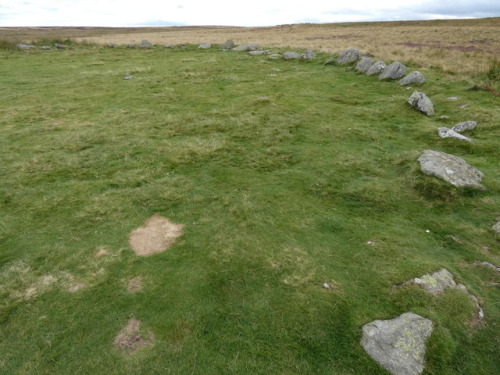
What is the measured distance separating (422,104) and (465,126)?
3.41 metres

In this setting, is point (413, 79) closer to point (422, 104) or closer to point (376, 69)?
point (376, 69)

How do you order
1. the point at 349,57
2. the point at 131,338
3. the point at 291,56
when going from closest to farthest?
the point at 131,338
the point at 349,57
the point at 291,56

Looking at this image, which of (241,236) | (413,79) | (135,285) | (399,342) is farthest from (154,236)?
(413,79)

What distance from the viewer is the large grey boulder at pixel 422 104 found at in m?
18.0

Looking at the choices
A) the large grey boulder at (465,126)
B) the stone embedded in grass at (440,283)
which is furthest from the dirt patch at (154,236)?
the large grey boulder at (465,126)

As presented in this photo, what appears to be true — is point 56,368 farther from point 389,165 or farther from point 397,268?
point 389,165

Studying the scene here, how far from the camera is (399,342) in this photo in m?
5.62

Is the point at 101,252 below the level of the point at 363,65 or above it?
below

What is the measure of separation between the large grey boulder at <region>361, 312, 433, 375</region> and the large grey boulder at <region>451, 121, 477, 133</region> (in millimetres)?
13090

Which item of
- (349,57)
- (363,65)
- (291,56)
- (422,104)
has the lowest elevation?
(422,104)

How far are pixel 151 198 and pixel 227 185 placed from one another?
2725 mm

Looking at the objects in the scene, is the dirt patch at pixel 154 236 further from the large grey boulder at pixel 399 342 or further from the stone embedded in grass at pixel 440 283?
the stone embedded in grass at pixel 440 283

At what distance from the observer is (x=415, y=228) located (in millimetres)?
9094

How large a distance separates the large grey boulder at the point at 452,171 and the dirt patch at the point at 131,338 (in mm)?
10483
